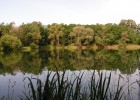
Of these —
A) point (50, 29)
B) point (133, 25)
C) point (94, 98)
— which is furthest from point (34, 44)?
point (94, 98)

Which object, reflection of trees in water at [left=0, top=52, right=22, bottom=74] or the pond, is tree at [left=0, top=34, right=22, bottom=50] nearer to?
reflection of trees in water at [left=0, top=52, right=22, bottom=74]

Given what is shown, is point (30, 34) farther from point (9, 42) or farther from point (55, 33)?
point (9, 42)

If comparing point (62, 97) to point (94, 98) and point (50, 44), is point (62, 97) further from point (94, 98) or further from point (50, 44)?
point (50, 44)

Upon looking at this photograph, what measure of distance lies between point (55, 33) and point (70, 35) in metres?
3.46

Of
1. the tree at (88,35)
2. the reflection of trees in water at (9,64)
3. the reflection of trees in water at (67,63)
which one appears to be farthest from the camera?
the tree at (88,35)

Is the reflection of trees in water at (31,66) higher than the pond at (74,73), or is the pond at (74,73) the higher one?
the pond at (74,73)

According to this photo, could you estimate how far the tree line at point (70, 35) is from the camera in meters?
52.0

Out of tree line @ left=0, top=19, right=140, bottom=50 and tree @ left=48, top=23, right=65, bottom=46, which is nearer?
tree line @ left=0, top=19, right=140, bottom=50

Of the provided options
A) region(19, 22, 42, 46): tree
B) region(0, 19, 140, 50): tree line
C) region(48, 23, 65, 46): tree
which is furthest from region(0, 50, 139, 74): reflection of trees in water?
region(48, 23, 65, 46): tree

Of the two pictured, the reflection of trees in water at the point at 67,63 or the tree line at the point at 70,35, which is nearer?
the reflection of trees in water at the point at 67,63

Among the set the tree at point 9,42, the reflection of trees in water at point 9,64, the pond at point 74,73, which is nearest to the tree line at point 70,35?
the tree at point 9,42

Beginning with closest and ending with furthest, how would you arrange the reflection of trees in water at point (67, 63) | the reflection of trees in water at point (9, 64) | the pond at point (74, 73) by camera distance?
the pond at point (74, 73) → the reflection of trees in water at point (67, 63) → the reflection of trees in water at point (9, 64)

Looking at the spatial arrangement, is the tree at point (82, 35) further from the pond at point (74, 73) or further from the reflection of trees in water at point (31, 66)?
the pond at point (74, 73)

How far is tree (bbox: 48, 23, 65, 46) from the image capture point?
5441 centimetres
